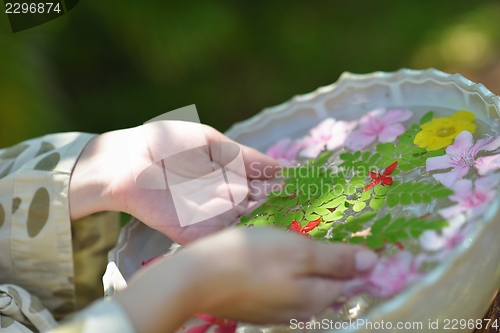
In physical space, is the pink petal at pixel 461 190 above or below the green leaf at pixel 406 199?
above

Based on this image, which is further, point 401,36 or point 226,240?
point 401,36

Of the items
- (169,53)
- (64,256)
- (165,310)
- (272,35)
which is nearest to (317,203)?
(165,310)

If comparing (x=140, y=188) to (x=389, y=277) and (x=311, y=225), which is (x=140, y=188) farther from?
(x=389, y=277)

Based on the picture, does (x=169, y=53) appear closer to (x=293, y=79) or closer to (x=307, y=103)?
(x=293, y=79)

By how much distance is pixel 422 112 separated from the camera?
2.35 feet

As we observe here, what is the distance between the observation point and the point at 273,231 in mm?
447

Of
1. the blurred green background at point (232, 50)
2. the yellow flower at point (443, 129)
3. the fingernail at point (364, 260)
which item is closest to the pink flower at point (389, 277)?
the fingernail at point (364, 260)

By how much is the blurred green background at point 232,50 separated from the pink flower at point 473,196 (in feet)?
4.40

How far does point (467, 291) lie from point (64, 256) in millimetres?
556

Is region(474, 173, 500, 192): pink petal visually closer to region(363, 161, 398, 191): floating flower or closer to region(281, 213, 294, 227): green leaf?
region(363, 161, 398, 191): floating flower

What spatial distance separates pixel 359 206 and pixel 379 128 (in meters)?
0.20

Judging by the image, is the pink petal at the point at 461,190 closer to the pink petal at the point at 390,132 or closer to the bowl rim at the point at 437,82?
the bowl rim at the point at 437,82

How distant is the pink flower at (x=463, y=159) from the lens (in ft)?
1.68

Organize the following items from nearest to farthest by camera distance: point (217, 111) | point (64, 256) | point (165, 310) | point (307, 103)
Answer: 1. point (165, 310)
2. point (64, 256)
3. point (307, 103)
4. point (217, 111)
